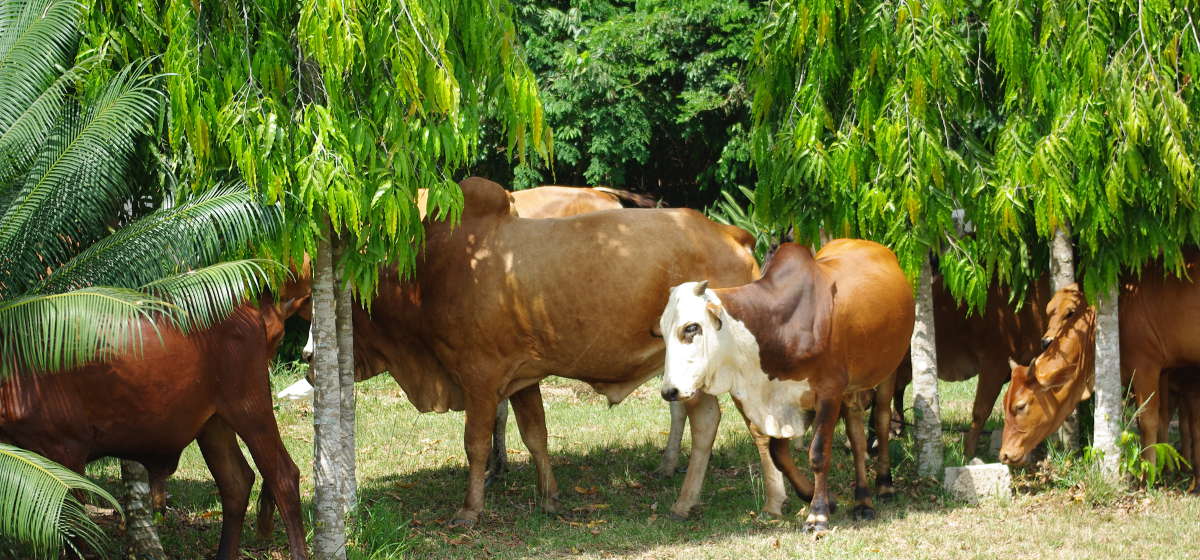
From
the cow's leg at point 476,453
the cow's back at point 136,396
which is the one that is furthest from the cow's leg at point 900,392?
the cow's back at point 136,396

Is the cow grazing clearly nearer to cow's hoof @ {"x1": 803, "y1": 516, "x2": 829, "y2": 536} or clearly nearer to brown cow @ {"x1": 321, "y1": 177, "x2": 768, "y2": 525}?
cow's hoof @ {"x1": 803, "y1": 516, "x2": 829, "y2": 536}

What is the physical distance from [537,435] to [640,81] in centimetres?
730

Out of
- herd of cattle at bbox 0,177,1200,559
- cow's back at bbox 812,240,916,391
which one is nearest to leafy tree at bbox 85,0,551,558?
herd of cattle at bbox 0,177,1200,559

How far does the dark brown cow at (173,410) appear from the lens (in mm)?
6520

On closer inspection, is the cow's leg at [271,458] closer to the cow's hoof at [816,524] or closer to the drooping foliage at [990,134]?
the cow's hoof at [816,524]

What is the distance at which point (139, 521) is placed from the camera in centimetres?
737

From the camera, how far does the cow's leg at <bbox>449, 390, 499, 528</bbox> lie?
8.48 m

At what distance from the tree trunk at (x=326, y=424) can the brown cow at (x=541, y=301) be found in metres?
1.42

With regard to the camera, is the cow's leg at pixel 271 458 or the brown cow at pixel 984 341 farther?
the brown cow at pixel 984 341

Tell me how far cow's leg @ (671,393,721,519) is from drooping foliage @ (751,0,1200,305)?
1536 mm

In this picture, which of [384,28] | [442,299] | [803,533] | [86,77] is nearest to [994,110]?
[803,533]

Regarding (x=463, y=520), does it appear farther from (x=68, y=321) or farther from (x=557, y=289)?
(x=68, y=321)

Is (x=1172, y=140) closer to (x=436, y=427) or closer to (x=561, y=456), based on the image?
(x=561, y=456)

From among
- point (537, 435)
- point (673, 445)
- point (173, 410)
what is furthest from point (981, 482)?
point (173, 410)
